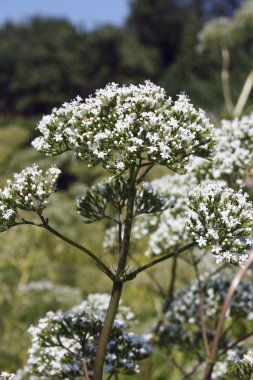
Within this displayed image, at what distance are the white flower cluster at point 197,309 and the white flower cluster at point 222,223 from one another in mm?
2206

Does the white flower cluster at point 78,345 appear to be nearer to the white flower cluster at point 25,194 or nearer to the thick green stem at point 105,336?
the thick green stem at point 105,336

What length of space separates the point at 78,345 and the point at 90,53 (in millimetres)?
74228

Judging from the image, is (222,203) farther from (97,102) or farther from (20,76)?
(20,76)

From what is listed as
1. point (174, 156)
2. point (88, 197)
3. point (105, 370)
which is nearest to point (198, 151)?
point (174, 156)

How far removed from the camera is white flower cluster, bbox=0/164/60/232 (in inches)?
130

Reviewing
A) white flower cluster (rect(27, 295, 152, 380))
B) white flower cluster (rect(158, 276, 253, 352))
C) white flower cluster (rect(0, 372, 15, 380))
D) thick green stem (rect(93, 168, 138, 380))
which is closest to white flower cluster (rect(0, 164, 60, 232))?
thick green stem (rect(93, 168, 138, 380))

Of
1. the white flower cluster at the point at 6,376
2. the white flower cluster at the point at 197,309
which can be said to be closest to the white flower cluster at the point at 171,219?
the white flower cluster at the point at 197,309

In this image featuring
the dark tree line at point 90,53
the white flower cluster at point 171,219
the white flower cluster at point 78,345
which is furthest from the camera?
the dark tree line at point 90,53

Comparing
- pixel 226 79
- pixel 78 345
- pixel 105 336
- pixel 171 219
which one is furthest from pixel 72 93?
pixel 105 336

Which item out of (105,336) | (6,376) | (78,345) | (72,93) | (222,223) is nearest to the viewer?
(6,376)

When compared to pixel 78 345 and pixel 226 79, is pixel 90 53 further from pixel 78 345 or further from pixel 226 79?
pixel 78 345

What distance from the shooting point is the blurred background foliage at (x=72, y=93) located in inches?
378

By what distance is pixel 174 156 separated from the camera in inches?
132

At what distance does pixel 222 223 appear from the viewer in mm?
3229
